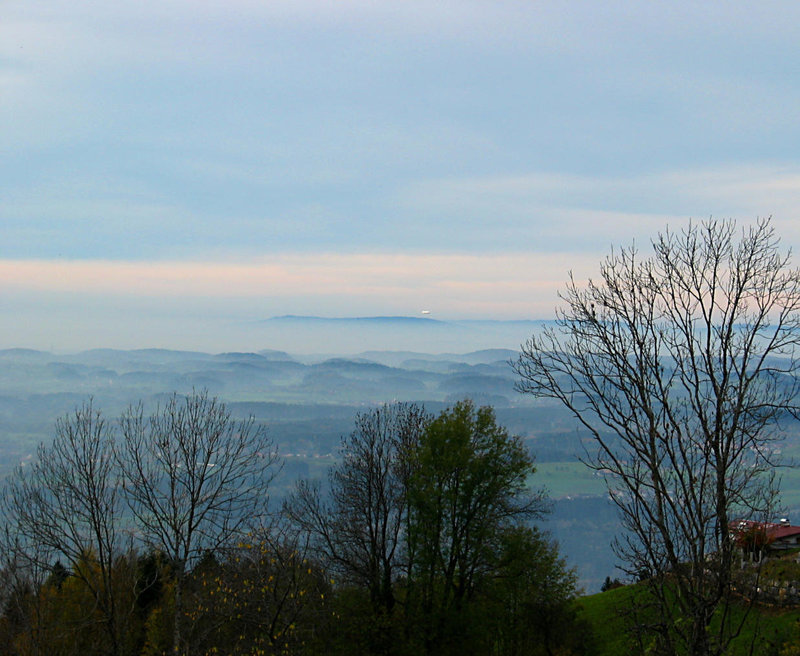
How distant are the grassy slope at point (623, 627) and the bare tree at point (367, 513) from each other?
740 cm

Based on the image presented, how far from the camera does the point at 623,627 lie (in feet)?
57.1

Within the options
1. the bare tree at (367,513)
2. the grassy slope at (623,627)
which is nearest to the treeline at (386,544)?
the bare tree at (367,513)

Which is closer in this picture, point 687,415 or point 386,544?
point 687,415

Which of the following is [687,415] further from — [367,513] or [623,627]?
[367,513]

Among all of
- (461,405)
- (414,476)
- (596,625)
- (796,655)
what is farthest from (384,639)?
(596,625)

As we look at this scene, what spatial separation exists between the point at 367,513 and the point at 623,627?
878 centimetres

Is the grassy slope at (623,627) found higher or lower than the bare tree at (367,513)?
lower

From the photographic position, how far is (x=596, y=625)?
98.8ft

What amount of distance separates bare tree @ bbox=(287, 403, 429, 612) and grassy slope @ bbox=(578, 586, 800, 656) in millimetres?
7399

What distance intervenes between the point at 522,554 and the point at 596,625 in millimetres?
8664

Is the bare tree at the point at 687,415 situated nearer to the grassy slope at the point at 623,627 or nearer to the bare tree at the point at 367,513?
the grassy slope at the point at 623,627

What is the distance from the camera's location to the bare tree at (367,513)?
22547 mm

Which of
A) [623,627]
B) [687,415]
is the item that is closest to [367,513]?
[623,627]

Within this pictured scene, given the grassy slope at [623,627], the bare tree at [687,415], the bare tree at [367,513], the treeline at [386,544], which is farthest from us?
the bare tree at [367,513]
